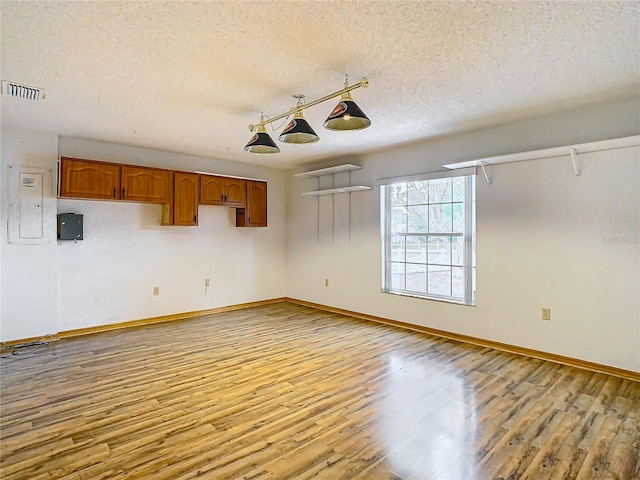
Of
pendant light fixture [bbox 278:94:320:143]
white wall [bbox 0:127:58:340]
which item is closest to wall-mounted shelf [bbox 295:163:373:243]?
pendant light fixture [bbox 278:94:320:143]

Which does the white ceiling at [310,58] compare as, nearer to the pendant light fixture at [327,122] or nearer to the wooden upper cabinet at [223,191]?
the pendant light fixture at [327,122]

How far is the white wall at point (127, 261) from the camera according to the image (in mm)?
4164

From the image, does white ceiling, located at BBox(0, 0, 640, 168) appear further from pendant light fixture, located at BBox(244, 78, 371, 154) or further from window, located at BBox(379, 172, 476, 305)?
window, located at BBox(379, 172, 476, 305)

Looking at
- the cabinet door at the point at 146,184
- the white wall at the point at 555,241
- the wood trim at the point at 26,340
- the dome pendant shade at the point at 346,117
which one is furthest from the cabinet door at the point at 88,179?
the white wall at the point at 555,241

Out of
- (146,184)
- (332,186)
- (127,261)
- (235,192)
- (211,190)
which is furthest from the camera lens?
(332,186)

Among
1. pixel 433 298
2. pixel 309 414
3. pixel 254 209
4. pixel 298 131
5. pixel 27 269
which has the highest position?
pixel 298 131

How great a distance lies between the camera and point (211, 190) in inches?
213

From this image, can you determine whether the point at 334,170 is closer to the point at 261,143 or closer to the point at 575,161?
the point at 261,143

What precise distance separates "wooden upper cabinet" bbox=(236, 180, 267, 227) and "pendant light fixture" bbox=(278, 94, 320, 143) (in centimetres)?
294

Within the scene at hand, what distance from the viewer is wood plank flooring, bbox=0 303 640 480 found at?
78.1 inches

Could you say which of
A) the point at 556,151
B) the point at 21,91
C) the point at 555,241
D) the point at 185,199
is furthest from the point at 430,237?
the point at 21,91

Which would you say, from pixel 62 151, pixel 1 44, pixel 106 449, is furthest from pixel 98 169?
pixel 106 449

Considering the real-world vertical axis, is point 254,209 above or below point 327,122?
below

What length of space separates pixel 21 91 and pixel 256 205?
3398 millimetres
